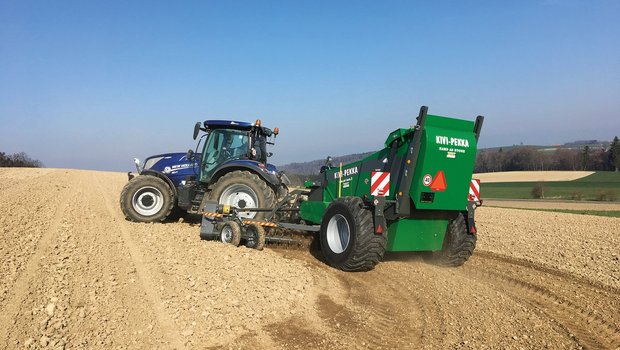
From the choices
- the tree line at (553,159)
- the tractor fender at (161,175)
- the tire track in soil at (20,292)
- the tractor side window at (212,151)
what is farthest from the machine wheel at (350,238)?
the tree line at (553,159)

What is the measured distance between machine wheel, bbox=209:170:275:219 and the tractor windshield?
2.92ft

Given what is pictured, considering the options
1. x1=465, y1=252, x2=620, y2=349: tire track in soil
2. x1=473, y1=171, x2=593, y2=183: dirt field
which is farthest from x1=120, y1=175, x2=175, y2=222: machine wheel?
x1=473, y1=171, x2=593, y2=183: dirt field

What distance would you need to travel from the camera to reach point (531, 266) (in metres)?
8.05

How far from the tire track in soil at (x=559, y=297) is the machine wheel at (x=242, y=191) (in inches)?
162

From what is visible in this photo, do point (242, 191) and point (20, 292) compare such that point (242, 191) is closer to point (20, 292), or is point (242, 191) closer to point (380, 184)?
point (380, 184)

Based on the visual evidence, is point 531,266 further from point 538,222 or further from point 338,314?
point 538,222

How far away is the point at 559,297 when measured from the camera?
597cm

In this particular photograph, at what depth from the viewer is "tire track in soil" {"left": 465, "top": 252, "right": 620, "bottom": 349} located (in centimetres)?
461

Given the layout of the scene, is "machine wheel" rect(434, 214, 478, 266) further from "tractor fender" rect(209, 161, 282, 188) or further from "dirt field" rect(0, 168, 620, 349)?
"tractor fender" rect(209, 161, 282, 188)

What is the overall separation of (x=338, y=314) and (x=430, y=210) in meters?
2.78

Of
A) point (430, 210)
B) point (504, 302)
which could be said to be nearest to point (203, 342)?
point (504, 302)

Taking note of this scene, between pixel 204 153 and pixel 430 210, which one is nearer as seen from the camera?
pixel 430 210

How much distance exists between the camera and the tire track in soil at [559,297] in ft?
15.1

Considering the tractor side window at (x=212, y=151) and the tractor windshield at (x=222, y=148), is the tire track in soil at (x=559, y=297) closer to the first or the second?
the tractor windshield at (x=222, y=148)
